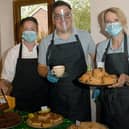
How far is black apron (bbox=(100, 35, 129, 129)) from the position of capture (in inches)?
74.5

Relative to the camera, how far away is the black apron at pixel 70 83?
2180 mm

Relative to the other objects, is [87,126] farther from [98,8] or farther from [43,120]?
[98,8]

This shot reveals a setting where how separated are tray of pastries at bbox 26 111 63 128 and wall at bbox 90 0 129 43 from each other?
0.97 m

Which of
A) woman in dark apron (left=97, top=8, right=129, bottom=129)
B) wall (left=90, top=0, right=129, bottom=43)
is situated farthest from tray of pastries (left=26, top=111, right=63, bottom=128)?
wall (left=90, top=0, right=129, bottom=43)

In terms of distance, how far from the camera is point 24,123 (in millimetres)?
1647

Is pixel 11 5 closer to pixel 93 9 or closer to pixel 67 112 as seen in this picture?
pixel 93 9

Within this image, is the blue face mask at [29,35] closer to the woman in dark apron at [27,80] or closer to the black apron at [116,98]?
the woman in dark apron at [27,80]

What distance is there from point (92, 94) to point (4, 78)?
73 centimetres

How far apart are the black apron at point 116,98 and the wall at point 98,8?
304 mm

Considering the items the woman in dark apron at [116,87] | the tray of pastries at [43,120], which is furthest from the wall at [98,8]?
the tray of pastries at [43,120]

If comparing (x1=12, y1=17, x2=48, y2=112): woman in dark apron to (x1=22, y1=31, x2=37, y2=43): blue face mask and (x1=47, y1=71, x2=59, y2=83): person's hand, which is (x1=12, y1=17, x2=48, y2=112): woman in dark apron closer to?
(x1=22, y1=31, x2=37, y2=43): blue face mask

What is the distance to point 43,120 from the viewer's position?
1627 mm

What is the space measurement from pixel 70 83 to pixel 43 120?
597 mm

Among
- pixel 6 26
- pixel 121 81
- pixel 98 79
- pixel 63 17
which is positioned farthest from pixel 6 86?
pixel 6 26
